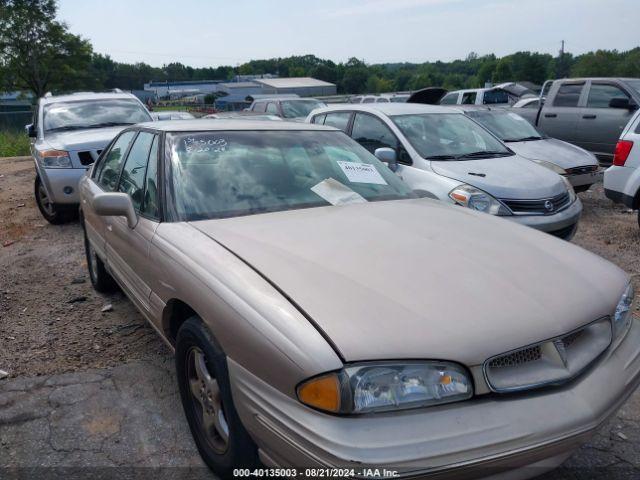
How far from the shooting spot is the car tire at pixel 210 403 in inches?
85.2

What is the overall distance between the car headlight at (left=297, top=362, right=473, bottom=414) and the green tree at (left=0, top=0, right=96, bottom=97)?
38.9m

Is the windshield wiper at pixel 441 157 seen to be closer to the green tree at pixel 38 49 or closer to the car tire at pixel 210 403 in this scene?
the car tire at pixel 210 403

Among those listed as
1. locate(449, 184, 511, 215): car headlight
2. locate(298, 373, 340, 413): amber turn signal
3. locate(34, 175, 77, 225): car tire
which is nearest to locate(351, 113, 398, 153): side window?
locate(449, 184, 511, 215): car headlight

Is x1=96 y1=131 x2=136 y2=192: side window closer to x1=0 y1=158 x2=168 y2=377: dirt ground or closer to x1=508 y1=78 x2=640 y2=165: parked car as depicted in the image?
x1=0 y1=158 x2=168 y2=377: dirt ground

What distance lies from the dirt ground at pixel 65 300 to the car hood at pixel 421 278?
1716 millimetres

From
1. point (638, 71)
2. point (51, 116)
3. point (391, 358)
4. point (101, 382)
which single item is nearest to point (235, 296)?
point (391, 358)

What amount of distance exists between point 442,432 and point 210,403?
3.78 ft

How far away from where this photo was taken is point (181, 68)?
13750 centimetres

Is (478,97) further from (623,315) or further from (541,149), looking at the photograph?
(623,315)

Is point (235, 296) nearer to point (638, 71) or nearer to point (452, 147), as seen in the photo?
point (452, 147)

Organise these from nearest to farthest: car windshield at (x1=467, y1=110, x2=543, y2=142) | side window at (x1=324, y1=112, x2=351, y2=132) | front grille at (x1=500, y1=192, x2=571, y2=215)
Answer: front grille at (x1=500, y1=192, x2=571, y2=215) → side window at (x1=324, y1=112, x2=351, y2=132) → car windshield at (x1=467, y1=110, x2=543, y2=142)

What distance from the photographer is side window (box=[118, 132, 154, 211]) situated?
3330 millimetres

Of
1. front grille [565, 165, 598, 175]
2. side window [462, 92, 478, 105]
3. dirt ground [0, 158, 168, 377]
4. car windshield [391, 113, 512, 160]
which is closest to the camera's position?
dirt ground [0, 158, 168, 377]

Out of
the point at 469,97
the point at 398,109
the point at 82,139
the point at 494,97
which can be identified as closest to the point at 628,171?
the point at 398,109
